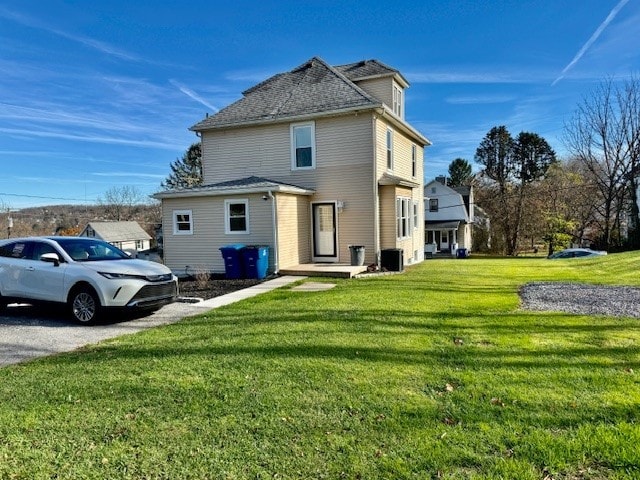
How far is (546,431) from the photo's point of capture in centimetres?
302

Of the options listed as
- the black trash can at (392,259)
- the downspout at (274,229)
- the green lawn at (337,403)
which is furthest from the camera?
the black trash can at (392,259)

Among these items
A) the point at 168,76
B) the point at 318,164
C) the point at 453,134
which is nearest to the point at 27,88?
the point at 168,76

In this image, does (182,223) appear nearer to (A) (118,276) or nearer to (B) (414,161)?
(A) (118,276)

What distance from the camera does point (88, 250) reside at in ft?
26.1

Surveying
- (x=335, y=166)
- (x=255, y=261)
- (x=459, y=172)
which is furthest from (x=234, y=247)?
(x=459, y=172)

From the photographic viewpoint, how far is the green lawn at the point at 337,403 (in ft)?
8.66

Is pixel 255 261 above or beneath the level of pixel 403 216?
beneath

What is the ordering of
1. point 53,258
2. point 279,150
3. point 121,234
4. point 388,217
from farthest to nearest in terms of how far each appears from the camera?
point 121,234 < point 279,150 < point 388,217 < point 53,258

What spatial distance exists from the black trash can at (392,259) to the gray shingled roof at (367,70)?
7765 mm

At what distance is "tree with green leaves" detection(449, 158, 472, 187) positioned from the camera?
172 feet

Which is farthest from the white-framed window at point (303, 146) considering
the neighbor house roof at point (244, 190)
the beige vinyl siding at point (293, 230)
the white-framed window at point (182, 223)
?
the white-framed window at point (182, 223)

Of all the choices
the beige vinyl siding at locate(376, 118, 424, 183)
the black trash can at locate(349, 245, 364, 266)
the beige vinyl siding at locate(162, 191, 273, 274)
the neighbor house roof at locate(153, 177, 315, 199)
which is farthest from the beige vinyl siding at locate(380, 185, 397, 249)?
the beige vinyl siding at locate(162, 191, 273, 274)

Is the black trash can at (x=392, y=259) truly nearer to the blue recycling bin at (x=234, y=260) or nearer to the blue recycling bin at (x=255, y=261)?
the blue recycling bin at (x=255, y=261)

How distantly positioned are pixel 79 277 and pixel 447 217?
1495 inches
